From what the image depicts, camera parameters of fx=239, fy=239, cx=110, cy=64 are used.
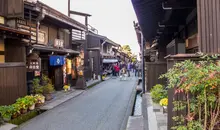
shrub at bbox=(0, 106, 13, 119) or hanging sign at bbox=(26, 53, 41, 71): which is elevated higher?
hanging sign at bbox=(26, 53, 41, 71)

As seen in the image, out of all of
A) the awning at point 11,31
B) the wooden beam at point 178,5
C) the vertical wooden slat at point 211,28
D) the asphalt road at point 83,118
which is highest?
the wooden beam at point 178,5

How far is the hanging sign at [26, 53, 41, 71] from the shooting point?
1375cm

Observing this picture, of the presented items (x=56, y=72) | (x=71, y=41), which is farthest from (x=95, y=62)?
(x=56, y=72)

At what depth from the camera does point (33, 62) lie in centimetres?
1398

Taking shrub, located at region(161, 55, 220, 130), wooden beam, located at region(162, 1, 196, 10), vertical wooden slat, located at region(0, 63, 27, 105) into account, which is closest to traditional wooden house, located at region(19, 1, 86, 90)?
vertical wooden slat, located at region(0, 63, 27, 105)

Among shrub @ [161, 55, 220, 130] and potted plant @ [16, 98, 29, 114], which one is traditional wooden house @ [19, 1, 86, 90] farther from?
shrub @ [161, 55, 220, 130]

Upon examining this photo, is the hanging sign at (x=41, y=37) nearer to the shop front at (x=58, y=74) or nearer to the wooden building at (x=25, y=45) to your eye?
the wooden building at (x=25, y=45)

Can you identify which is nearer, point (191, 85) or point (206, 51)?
point (191, 85)

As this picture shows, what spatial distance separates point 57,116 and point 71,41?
13.4m

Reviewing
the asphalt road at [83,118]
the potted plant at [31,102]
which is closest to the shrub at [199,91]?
the asphalt road at [83,118]

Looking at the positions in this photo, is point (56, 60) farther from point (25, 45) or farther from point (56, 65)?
point (25, 45)

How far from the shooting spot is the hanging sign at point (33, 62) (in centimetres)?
1375

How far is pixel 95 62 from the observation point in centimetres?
3394

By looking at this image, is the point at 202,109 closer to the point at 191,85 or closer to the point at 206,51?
the point at 191,85
